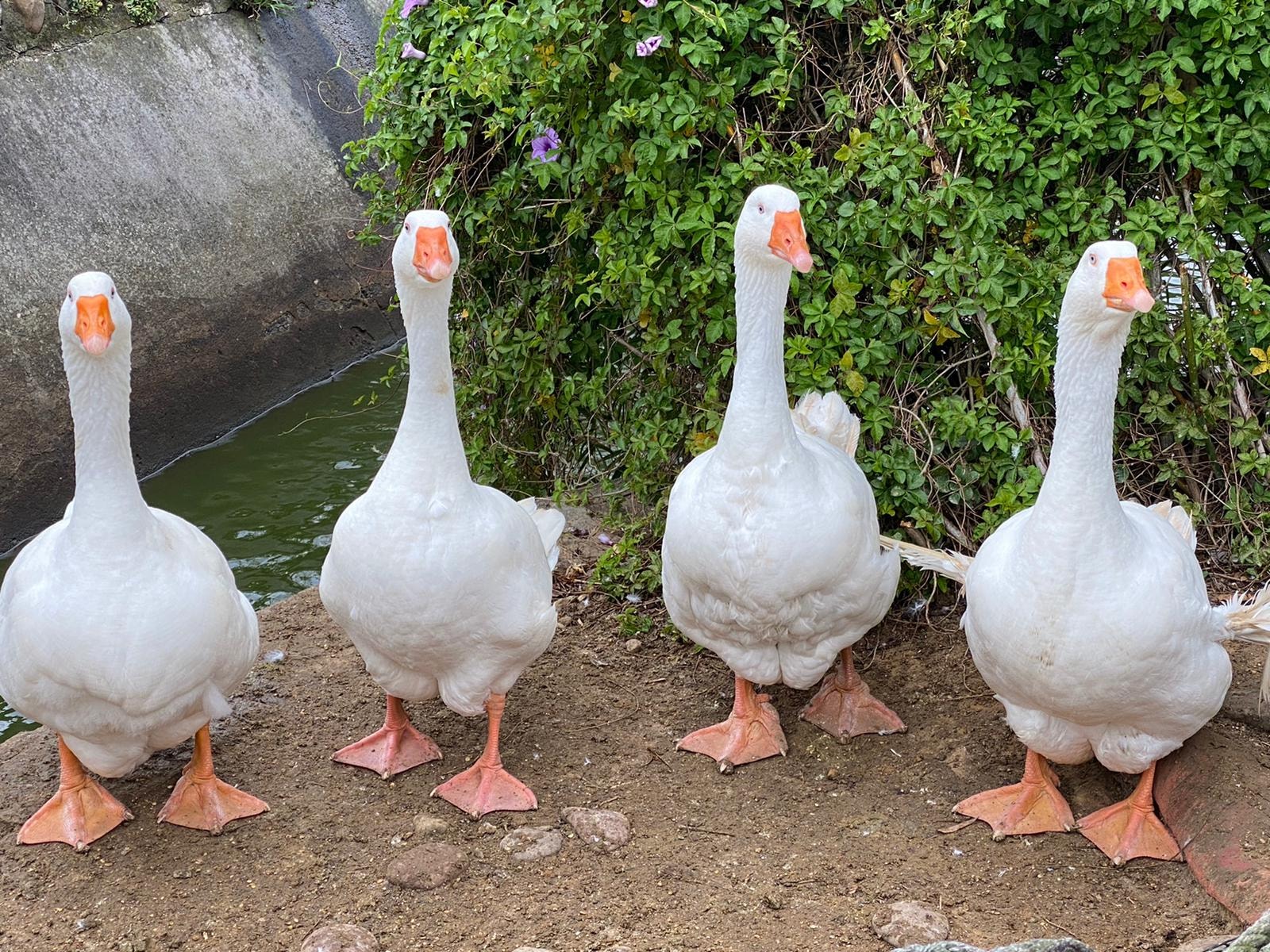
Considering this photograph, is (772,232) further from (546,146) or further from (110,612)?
(110,612)

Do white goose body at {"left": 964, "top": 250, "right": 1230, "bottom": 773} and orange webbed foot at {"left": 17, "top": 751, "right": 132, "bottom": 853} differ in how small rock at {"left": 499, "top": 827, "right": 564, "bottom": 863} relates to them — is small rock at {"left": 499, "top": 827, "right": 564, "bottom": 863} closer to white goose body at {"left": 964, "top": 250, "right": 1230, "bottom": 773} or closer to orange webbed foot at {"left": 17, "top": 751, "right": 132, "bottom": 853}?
orange webbed foot at {"left": 17, "top": 751, "right": 132, "bottom": 853}

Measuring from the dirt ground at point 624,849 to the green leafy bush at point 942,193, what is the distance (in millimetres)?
935

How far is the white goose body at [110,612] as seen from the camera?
3930 millimetres

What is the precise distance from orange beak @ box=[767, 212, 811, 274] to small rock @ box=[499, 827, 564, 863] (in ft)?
6.83

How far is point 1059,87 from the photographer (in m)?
5.20

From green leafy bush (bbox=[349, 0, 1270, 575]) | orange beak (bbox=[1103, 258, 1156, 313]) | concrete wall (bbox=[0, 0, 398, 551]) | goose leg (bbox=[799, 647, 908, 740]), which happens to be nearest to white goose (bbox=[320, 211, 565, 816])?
goose leg (bbox=[799, 647, 908, 740])

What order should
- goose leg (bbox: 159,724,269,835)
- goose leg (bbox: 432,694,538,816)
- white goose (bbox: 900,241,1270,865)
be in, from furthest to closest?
goose leg (bbox: 432,694,538,816) → goose leg (bbox: 159,724,269,835) → white goose (bbox: 900,241,1270,865)

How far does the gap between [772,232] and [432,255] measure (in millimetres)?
1132

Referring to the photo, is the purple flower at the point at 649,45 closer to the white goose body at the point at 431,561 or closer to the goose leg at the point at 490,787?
the white goose body at the point at 431,561

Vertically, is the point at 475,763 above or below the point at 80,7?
below

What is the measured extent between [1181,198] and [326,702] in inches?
161

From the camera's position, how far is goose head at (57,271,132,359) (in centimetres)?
390

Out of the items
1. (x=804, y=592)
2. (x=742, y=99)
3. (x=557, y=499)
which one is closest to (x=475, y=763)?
(x=804, y=592)

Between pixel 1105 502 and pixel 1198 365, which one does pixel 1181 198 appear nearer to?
pixel 1198 365
